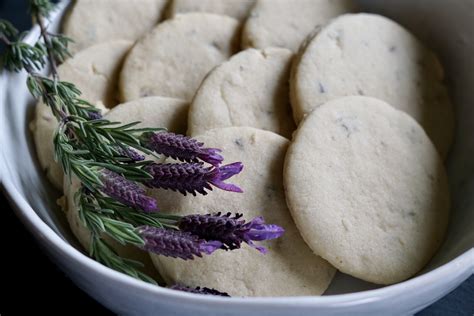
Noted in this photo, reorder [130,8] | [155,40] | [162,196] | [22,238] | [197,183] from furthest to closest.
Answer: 1. [130,8]
2. [155,40]
3. [22,238]
4. [162,196]
5. [197,183]

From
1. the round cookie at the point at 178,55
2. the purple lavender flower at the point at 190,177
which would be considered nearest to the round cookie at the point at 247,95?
the round cookie at the point at 178,55

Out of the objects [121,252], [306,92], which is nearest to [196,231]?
[121,252]

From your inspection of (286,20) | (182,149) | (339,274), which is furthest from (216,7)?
(339,274)

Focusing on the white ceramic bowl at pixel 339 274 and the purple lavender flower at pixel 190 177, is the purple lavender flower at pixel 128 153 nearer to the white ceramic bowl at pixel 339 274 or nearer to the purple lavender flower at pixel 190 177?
the purple lavender flower at pixel 190 177

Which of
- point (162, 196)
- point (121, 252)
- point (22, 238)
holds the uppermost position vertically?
point (162, 196)

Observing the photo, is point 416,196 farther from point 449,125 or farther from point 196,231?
point 196,231

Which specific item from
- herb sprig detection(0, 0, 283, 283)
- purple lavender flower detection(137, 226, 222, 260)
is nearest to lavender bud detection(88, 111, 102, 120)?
herb sprig detection(0, 0, 283, 283)
